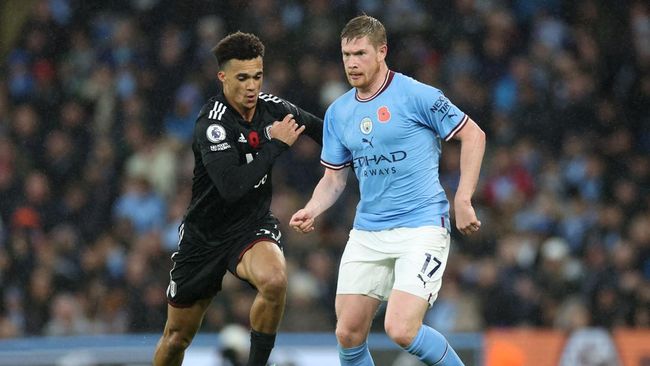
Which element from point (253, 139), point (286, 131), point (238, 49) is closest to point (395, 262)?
point (286, 131)

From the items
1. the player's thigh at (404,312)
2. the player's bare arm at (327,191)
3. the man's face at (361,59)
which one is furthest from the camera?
the player's bare arm at (327,191)

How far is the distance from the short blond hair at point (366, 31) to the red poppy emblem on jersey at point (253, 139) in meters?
0.90

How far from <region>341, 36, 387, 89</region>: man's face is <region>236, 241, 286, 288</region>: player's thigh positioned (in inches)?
46.8

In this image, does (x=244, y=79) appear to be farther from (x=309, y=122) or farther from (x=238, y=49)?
(x=309, y=122)

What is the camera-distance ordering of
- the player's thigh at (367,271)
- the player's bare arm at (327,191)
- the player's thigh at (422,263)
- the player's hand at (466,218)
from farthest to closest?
the player's bare arm at (327,191)
the player's thigh at (367,271)
the player's thigh at (422,263)
the player's hand at (466,218)

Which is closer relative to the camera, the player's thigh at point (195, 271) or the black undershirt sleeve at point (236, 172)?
the black undershirt sleeve at point (236, 172)

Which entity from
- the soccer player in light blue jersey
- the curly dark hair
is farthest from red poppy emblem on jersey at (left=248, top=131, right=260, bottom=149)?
the soccer player in light blue jersey

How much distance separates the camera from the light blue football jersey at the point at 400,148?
296 inches

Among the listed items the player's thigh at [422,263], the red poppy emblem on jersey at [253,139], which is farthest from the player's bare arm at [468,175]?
the red poppy emblem on jersey at [253,139]

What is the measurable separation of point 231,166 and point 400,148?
3.49 ft

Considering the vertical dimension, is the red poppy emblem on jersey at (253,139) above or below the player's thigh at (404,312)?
above

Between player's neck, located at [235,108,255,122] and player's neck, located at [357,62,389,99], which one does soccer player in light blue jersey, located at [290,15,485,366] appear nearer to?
player's neck, located at [357,62,389,99]

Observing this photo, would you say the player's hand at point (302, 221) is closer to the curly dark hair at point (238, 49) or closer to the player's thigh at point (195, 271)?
the player's thigh at point (195, 271)

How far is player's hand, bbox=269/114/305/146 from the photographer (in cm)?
784
